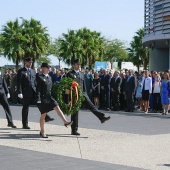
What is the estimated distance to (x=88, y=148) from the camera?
1062cm

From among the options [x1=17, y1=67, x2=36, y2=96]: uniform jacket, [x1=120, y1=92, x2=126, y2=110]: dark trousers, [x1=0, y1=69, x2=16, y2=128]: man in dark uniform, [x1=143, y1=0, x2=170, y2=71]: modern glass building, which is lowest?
[x1=120, y1=92, x2=126, y2=110]: dark trousers

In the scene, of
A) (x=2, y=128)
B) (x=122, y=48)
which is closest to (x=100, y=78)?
(x=2, y=128)

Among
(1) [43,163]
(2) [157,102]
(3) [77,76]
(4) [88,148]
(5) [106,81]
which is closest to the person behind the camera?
(1) [43,163]

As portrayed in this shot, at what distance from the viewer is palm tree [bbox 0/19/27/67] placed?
60562mm

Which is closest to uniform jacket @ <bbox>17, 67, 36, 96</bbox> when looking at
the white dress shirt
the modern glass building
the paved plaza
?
the paved plaza

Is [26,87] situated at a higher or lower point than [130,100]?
higher

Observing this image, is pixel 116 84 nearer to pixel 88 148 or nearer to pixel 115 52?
pixel 88 148

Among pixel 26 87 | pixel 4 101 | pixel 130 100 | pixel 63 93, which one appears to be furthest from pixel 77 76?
pixel 130 100

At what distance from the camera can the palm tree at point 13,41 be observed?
6056 centimetres

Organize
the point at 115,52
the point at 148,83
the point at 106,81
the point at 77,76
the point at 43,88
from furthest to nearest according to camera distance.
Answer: the point at 115,52
the point at 106,81
the point at 148,83
the point at 77,76
the point at 43,88

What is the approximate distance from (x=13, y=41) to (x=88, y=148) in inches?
2040

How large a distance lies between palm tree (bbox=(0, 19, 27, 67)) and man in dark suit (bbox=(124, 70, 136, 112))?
38812 mm

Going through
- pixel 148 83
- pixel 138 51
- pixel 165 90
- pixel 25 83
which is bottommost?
pixel 165 90

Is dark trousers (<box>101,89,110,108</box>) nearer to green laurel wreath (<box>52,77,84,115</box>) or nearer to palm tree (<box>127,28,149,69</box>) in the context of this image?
green laurel wreath (<box>52,77,84,115</box>)
